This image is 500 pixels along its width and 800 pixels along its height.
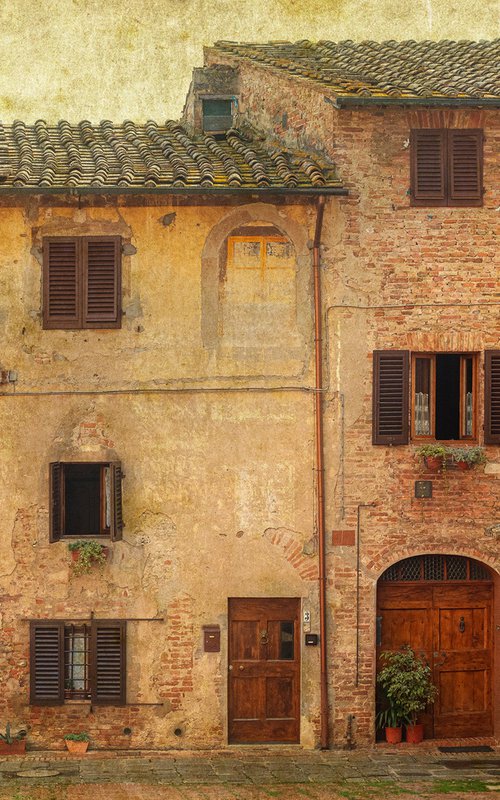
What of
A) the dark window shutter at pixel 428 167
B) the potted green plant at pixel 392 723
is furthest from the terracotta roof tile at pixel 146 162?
the potted green plant at pixel 392 723

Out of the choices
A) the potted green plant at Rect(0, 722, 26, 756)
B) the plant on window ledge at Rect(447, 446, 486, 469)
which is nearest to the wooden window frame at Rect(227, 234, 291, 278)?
the plant on window ledge at Rect(447, 446, 486, 469)

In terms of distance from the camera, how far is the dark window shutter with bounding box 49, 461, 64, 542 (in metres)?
17.8

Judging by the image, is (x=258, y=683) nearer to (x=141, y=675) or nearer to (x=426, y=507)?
(x=141, y=675)

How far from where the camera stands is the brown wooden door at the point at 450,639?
18.3 metres

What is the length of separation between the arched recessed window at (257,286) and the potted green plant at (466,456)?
2.66 meters

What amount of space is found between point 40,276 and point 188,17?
11.2 meters

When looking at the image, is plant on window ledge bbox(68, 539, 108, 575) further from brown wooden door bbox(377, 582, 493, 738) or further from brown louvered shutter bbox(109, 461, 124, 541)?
brown wooden door bbox(377, 582, 493, 738)

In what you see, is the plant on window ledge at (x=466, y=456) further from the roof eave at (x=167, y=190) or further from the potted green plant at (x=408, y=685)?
the roof eave at (x=167, y=190)

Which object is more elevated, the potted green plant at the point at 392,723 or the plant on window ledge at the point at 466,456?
the plant on window ledge at the point at 466,456

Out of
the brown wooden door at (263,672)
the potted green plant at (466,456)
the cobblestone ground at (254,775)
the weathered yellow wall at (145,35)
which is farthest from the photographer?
the weathered yellow wall at (145,35)

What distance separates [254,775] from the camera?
1695 cm

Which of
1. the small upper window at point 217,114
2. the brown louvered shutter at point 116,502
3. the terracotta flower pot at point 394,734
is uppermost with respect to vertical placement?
the small upper window at point 217,114

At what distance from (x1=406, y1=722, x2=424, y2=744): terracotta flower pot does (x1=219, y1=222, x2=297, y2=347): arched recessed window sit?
5371 millimetres

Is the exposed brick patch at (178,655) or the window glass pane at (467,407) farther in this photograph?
the window glass pane at (467,407)
